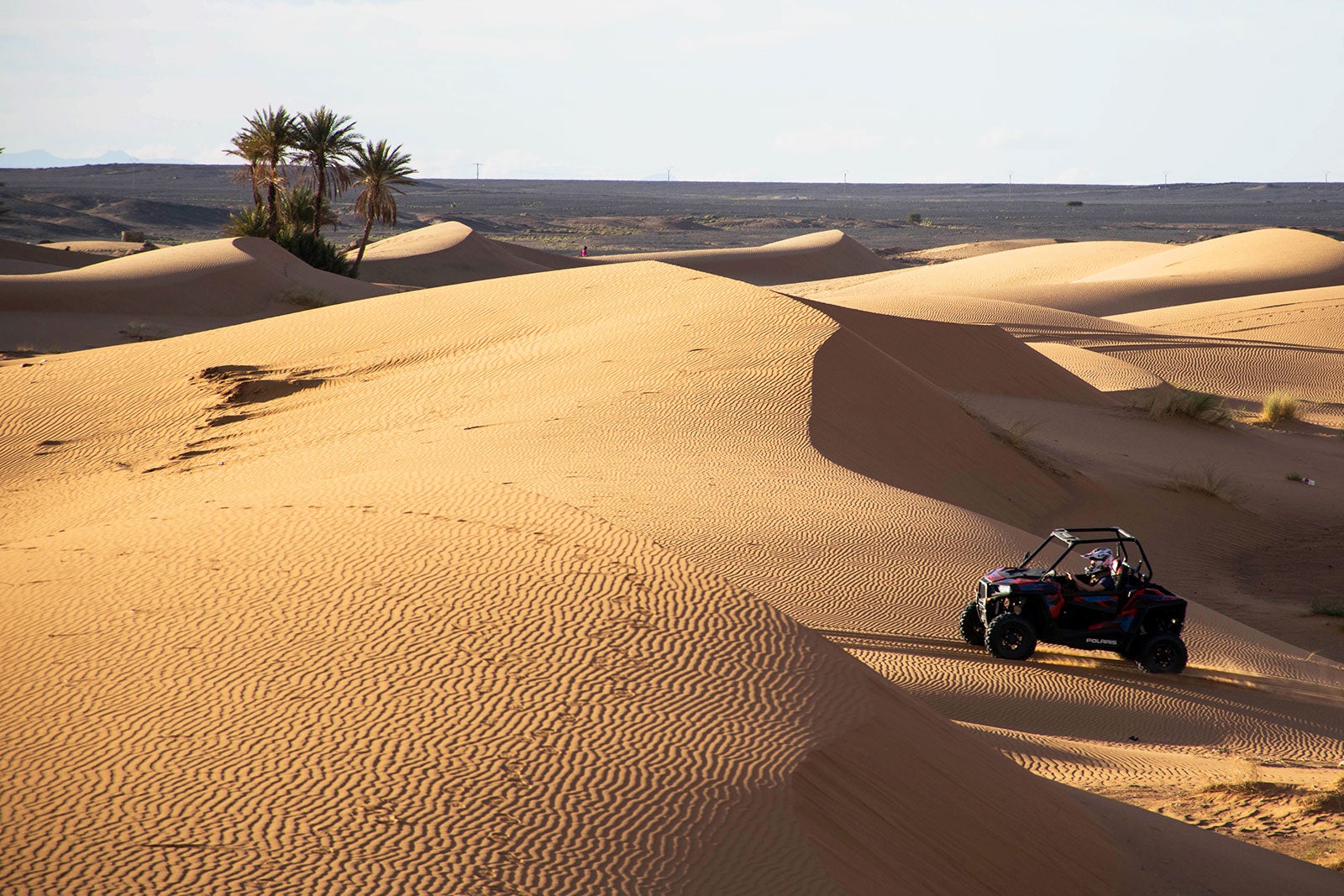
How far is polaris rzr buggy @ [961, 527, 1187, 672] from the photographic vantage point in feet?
28.2

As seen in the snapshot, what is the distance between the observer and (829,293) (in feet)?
132

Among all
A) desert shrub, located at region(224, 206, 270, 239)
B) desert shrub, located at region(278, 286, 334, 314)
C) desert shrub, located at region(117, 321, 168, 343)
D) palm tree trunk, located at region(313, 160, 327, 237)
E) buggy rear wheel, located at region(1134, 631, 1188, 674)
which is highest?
palm tree trunk, located at region(313, 160, 327, 237)

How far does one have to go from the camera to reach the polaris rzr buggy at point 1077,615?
8602 millimetres

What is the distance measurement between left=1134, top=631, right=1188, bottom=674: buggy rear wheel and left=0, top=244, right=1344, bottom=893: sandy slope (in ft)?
0.74

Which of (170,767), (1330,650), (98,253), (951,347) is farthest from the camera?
(98,253)

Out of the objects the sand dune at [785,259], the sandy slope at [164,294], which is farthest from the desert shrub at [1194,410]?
the sand dune at [785,259]

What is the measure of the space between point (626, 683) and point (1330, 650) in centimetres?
878

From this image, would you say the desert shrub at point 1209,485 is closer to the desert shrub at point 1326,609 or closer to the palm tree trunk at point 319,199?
the desert shrub at point 1326,609

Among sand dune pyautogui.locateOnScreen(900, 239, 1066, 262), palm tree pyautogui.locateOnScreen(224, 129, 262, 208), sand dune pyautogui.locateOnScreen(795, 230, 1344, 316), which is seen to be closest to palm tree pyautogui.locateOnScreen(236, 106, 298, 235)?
palm tree pyautogui.locateOnScreen(224, 129, 262, 208)

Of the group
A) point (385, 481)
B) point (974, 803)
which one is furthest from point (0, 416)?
point (974, 803)

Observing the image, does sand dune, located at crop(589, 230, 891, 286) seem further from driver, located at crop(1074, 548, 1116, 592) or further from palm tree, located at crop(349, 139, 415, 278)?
driver, located at crop(1074, 548, 1116, 592)

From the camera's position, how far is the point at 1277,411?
2266 cm

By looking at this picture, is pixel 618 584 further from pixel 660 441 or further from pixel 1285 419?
pixel 1285 419

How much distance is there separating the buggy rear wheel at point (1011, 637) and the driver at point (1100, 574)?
29.1 inches
